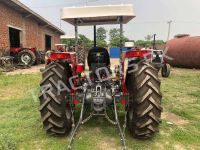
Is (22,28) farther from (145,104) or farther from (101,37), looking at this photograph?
(145,104)

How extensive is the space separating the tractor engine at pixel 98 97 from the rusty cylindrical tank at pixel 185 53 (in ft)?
42.2

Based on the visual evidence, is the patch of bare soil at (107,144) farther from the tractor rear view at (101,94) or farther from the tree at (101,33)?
the tree at (101,33)

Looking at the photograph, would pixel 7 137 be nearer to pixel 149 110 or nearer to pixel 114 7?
pixel 149 110

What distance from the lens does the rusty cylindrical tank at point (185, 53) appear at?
1567 centimetres

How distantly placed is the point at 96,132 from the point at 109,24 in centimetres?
242

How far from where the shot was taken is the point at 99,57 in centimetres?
489

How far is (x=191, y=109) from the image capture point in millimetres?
5926

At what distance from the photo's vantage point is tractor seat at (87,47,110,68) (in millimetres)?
4887

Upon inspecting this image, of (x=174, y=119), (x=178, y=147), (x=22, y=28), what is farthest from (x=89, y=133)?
(x=22, y=28)

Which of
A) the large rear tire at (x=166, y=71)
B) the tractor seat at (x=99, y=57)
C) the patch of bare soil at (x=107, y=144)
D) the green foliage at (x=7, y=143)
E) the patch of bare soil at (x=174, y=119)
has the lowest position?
the patch of bare soil at (x=107, y=144)

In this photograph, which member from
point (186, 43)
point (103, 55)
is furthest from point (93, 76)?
point (186, 43)

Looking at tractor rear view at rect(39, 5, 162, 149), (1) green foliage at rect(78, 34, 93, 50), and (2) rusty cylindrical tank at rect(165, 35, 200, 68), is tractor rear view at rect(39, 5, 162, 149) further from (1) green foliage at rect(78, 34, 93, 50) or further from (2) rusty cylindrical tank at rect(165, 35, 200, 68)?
(2) rusty cylindrical tank at rect(165, 35, 200, 68)

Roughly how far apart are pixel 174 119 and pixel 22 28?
14890 mm

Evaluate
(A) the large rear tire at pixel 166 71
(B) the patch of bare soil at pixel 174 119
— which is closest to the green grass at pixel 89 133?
(B) the patch of bare soil at pixel 174 119
